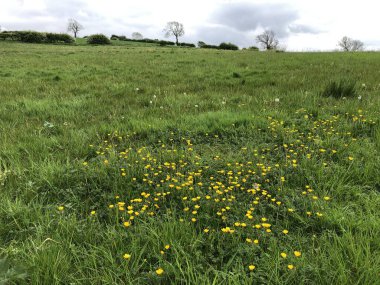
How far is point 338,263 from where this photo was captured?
2404 mm

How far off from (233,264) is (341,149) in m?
2.94

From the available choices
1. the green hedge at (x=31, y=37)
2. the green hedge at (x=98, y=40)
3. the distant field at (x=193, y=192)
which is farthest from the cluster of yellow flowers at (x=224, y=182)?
the green hedge at (x=31, y=37)

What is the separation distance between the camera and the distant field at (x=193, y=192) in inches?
97.7

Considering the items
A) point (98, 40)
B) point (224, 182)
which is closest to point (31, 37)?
point (98, 40)

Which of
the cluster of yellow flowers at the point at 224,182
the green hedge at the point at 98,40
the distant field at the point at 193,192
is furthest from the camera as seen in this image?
the green hedge at the point at 98,40

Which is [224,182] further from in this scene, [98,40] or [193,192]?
[98,40]

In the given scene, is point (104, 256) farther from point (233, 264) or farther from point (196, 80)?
point (196, 80)

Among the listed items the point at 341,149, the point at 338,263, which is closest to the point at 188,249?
the point at 338,263

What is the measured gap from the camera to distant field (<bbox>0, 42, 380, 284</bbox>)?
8.14ft

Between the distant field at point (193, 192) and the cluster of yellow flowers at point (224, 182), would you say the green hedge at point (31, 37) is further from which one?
the cluster of yellow flowers at point (224, 182)

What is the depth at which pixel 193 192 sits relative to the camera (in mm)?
3557

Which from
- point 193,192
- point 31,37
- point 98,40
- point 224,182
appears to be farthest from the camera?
point 98,40

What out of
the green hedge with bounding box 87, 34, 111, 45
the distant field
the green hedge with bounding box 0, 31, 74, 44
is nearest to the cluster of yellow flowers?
the distant field

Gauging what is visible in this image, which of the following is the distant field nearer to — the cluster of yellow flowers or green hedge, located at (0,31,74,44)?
the cluster of yellow flowers
